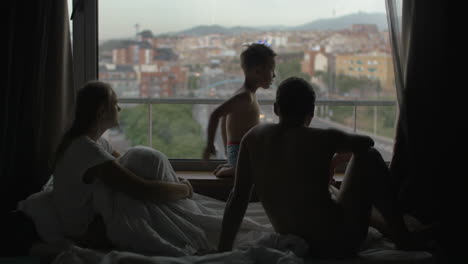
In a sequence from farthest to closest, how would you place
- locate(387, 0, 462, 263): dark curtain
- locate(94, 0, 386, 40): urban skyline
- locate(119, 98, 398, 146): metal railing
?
locate(119, 98, 398, 146): metal railing
locate(94, 0, 386, 40): urban skyline
locate(387, 0, 462, 263): dark curtain

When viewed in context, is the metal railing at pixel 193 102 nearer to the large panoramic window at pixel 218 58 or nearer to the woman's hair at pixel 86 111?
the large panoramic window at pixel 218 58

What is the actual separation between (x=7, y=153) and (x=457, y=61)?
2.08 meters

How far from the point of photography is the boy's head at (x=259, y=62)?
2.50 m

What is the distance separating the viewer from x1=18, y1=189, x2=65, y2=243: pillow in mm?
1994

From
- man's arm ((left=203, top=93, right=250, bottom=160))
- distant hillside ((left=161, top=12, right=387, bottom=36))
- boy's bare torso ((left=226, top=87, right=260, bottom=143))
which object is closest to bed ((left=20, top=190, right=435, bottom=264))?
man's arm ((left=203, top=93, right=250, bottom=160))

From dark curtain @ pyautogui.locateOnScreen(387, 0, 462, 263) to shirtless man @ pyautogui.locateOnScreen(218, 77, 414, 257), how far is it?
0.68 metres

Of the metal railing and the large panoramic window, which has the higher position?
the large panoramic window

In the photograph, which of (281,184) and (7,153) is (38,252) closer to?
(7,153)

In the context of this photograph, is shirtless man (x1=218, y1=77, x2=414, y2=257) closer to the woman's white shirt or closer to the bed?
the bed

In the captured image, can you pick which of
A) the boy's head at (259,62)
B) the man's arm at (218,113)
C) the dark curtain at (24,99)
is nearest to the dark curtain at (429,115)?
the boy's head at (259,62)

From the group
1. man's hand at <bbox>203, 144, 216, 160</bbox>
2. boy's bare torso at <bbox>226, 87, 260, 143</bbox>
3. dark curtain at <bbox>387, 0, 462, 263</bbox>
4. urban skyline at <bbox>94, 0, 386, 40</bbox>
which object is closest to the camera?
dark curtain at <bbox>387, 0, 462, 263</bbox>

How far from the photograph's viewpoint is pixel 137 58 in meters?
3.08

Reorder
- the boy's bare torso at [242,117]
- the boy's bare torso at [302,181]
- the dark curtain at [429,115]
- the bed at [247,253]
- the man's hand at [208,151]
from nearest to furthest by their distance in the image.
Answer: the bed at [247,253], the boy's bare torso at [302,181], the dark curtain at [429,115], the man's hand at [208,151], the boy's bare torso at [242,117]

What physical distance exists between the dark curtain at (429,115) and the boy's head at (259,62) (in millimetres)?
614
